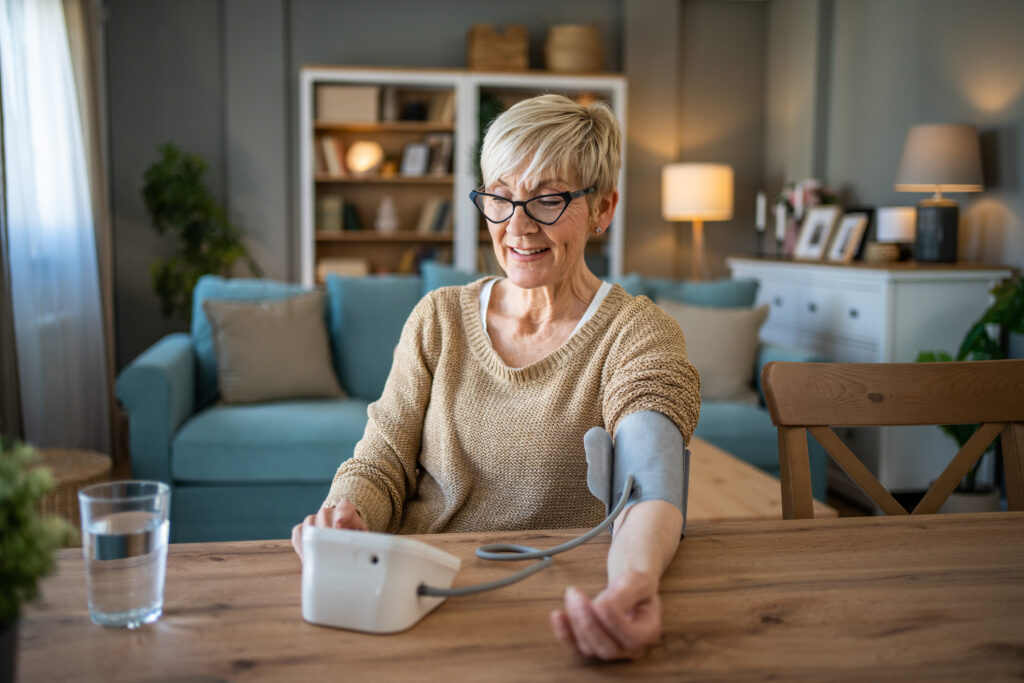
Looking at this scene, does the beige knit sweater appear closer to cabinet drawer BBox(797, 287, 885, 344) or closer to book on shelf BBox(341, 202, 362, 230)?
cabinet drawer BBox(797, 287, 885, 344)

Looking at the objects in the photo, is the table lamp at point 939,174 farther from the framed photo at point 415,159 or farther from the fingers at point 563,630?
the fingers at point 563,630

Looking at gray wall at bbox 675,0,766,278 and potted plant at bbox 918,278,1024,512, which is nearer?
potted plant at bbox 918,278,1024,512

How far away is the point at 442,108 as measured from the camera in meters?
5.42

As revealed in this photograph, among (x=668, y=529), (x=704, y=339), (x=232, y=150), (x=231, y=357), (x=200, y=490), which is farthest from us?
(x=232, y=150)

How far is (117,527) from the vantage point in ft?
2.53

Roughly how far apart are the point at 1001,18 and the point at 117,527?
12.8 ft

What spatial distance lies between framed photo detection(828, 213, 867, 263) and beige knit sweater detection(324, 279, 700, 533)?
317 cm

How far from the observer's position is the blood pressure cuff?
99 centimetres

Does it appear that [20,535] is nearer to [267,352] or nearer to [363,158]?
[267,352]

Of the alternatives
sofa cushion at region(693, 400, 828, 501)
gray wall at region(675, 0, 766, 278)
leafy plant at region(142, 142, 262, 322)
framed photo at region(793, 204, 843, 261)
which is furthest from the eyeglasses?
gray wall at region(675, 0, 766, 278)

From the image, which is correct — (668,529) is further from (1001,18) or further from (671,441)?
(1001,18)

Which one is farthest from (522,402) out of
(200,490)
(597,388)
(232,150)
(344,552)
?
(232,150)

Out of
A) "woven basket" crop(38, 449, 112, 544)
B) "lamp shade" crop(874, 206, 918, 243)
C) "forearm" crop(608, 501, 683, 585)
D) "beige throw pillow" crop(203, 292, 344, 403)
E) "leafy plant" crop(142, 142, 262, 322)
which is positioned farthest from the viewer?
"leafy plant" crop(142, 142, 262, 322)

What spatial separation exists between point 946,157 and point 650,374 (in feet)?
9.46
